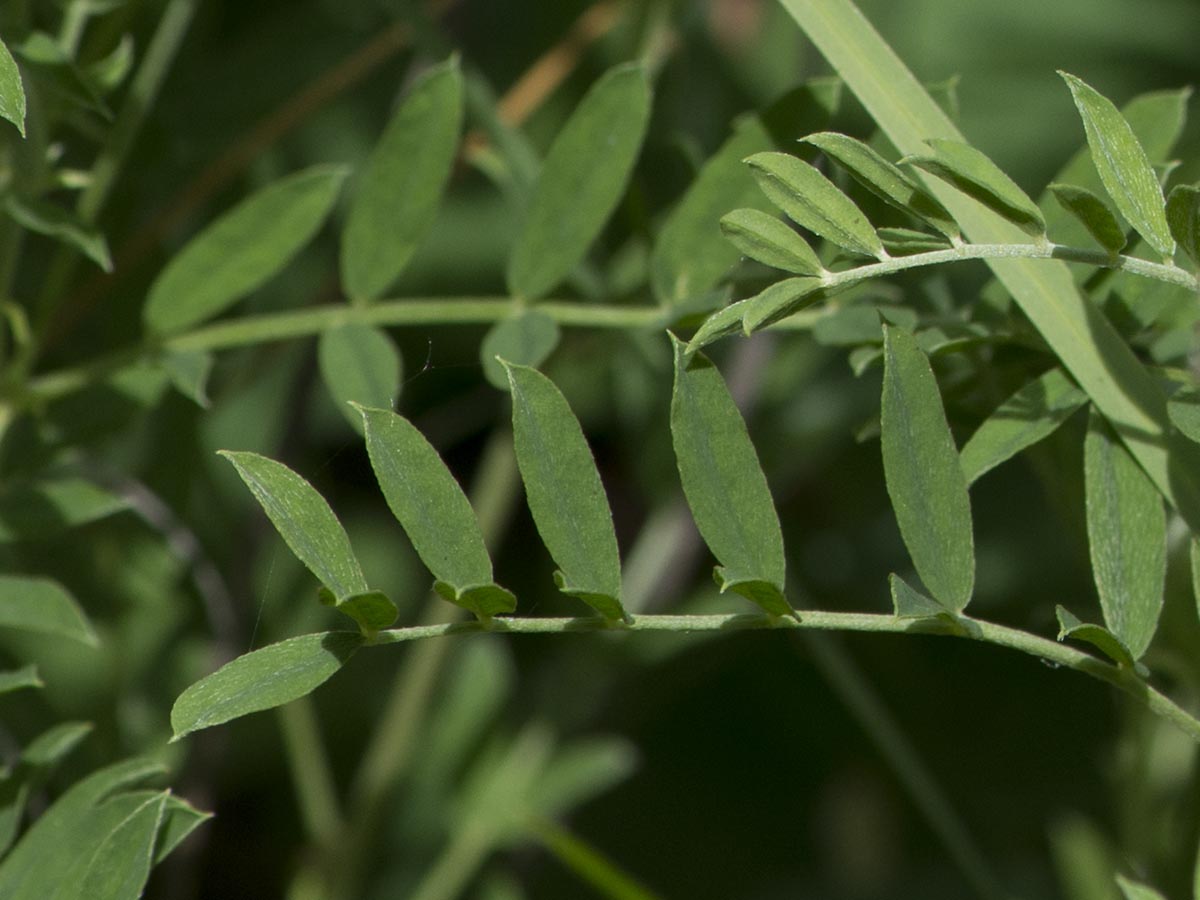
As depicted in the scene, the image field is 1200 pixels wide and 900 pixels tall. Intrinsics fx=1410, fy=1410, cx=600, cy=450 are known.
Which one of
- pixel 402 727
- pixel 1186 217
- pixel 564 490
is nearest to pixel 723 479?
pixel 564 490

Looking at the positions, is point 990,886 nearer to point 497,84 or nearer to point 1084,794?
point 1084,794

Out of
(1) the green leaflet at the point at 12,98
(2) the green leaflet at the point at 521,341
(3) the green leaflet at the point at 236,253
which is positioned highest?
(1) the green leaflet at the point at 12,98

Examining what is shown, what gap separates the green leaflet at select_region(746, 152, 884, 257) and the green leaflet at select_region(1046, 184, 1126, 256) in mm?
53

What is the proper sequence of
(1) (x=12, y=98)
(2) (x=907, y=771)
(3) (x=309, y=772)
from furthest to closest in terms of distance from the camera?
(3) (x=309, y=772)
(2) (x=907, y=771)
(1) (x=12, y=98)

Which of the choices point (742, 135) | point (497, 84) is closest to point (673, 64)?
point (497, 84)

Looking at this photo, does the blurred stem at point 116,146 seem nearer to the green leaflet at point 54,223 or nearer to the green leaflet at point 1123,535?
the green leaflet at point 54,223

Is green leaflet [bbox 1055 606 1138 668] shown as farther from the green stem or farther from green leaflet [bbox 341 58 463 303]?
green leaflet [bbox 341 58 463 303]

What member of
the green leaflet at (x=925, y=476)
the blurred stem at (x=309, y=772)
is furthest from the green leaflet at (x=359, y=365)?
the blurred stem at (x=309, y=772)

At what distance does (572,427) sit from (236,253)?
22cm

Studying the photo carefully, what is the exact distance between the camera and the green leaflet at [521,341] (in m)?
0.53

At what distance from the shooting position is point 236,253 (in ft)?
1.88

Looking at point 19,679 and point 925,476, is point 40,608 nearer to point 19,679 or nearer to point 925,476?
point 19,679

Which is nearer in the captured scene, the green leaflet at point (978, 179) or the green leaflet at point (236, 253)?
the green leaflet at point (978, 179)

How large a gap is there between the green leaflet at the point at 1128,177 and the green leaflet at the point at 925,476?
0.22ft
